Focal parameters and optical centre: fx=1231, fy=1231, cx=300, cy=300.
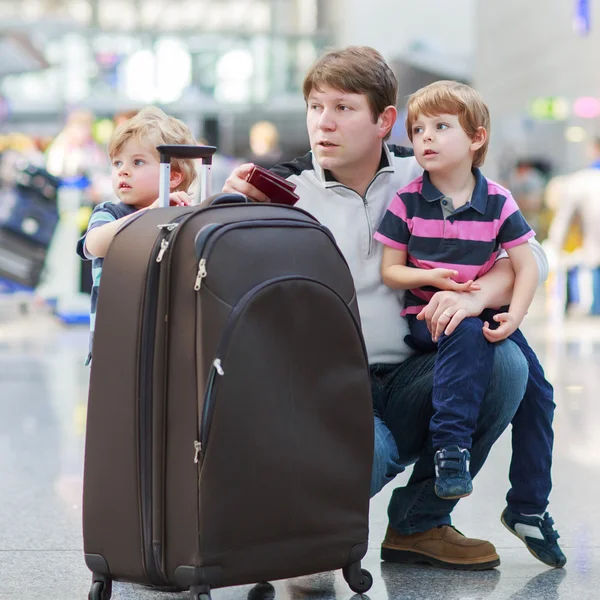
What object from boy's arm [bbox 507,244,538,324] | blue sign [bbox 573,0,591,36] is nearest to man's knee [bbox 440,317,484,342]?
boy's arm [bbox 507,244,538,324]

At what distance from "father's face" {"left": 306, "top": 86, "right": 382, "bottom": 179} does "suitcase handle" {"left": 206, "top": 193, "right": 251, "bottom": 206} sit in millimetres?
453

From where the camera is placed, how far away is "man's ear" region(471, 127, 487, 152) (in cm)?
309

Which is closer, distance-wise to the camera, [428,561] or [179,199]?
[179,199]

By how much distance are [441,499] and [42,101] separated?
100ft

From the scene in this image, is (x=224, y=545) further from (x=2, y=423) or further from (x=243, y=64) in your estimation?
(x=243, y=64)

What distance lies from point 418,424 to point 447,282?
0.38 m

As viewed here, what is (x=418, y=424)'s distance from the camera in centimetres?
309

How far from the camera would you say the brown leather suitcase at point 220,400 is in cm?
247

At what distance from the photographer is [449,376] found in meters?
2.88

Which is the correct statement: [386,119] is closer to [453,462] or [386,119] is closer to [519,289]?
[519,289]

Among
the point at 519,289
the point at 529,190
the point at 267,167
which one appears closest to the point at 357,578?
the point at 519,289

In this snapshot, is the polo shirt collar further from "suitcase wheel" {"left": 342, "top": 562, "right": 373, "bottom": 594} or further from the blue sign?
the blue sign

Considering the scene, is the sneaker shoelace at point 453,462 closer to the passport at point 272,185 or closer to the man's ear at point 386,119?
the passport at point 272,185

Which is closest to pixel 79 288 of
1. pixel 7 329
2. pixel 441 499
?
pixel 7 329
